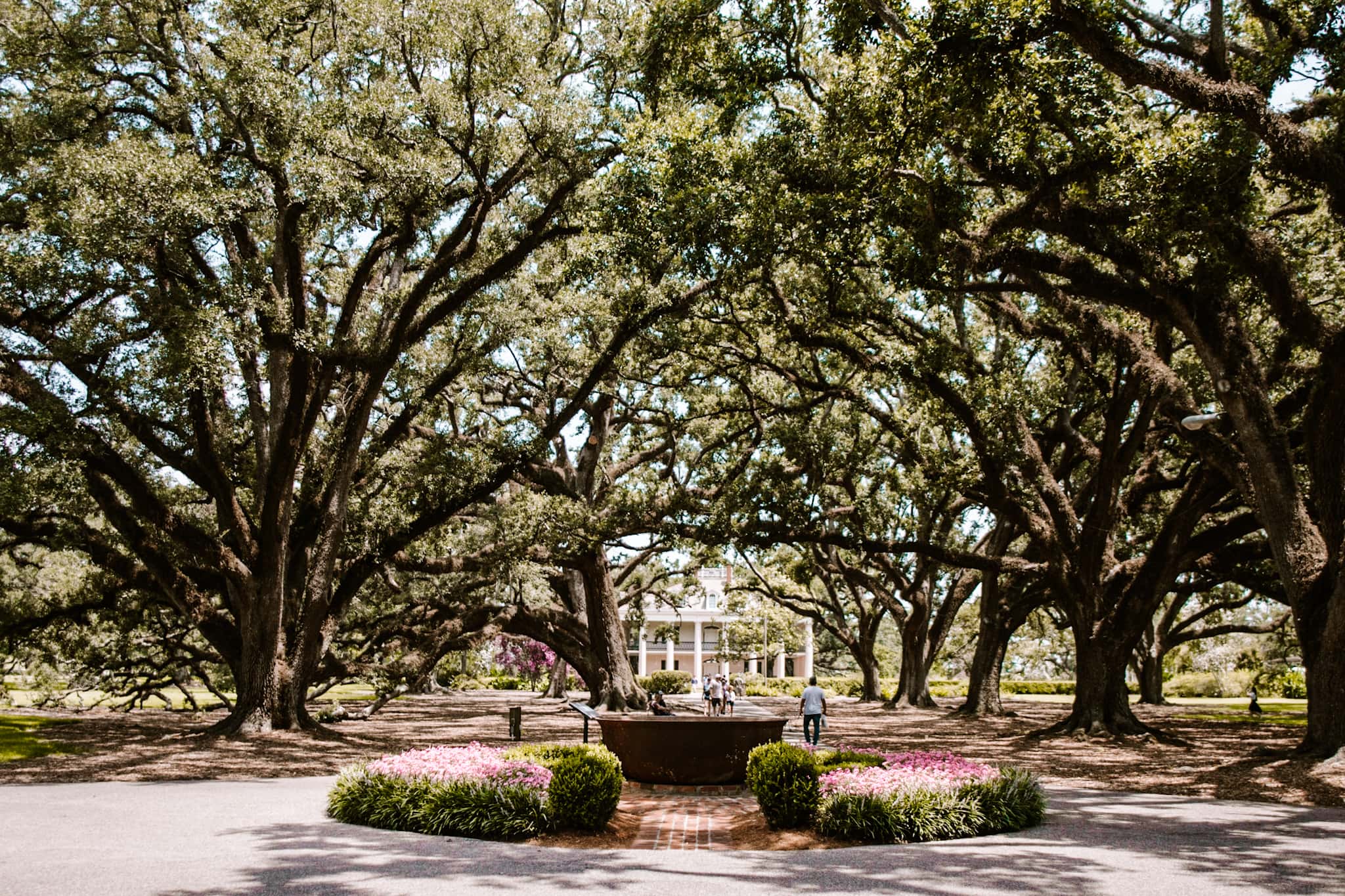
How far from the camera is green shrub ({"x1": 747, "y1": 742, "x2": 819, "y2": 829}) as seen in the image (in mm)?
9039

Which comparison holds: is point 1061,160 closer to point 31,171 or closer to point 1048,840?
point 1048,840

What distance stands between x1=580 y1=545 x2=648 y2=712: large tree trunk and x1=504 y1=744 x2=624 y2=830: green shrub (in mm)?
13703

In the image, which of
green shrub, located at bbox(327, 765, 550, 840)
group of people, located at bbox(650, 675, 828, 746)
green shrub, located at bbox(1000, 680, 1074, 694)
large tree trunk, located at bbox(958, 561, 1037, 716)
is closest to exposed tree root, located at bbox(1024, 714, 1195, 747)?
group of people, located at bbox(650, 675, 828, 746)

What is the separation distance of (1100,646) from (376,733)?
1492cm

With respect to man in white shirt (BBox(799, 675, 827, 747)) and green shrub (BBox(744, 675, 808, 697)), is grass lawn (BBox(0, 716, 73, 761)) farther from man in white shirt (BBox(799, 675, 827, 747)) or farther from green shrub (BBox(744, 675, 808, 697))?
green shrub (BBox(744, 675, 808, 697))

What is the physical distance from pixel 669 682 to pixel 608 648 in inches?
933

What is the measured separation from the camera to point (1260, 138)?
1023 cm

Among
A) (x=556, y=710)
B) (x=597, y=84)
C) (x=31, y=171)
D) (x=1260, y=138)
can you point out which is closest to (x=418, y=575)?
(x=556, y=710)

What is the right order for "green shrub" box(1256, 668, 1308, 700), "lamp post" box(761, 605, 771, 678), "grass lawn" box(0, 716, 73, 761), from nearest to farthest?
1. "grass lawn" box(0, 716, 73, 761)
2. "green shrub" box(1256, 668, 1308, 700)
3. "lamp post" box(761, 605, 771, 678)

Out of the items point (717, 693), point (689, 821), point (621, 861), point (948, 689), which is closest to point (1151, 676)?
point (717, 693)

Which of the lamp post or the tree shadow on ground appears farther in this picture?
the lamp post

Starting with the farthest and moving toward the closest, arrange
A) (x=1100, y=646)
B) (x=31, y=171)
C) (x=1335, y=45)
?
(x=1100, y=646) < (x=31, y=171) < (x=1335, y=45)

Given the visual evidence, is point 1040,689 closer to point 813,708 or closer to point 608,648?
point 608,648

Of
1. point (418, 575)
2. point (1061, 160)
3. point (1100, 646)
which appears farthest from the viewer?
point (418, 575)
